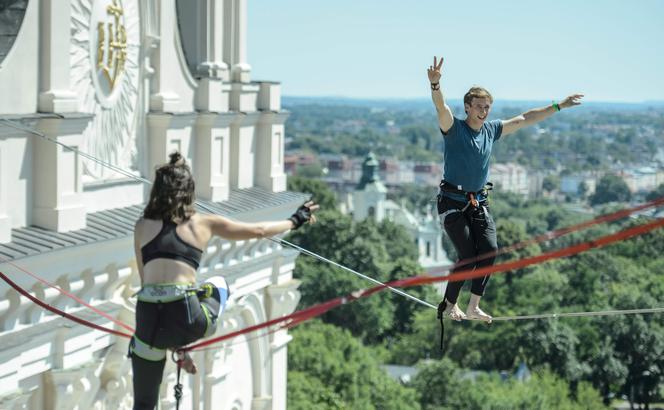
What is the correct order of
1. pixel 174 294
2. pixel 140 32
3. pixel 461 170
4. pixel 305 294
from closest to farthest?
pixel 174 294
pixel 461 170
pixel 140 32
pixel 305 294

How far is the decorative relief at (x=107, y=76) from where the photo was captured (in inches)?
719

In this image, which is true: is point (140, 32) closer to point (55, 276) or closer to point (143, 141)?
point (143, 141)

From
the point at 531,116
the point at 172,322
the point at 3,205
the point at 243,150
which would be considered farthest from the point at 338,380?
the point at 172,322

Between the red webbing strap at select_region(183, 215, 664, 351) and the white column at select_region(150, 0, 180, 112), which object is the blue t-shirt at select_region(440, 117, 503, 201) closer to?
the red webbing strap at select_region(183, 215, 664, 351)

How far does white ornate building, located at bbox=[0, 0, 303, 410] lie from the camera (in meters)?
16.3

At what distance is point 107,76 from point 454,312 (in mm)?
7654

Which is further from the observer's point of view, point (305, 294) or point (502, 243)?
point (502, 243)

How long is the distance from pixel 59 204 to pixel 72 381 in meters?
2.08

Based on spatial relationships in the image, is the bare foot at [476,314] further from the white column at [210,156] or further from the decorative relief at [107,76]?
the white column at [210,156]

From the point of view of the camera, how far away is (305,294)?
107 metres

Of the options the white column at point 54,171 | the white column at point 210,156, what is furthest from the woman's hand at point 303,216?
the white column at point 210,156

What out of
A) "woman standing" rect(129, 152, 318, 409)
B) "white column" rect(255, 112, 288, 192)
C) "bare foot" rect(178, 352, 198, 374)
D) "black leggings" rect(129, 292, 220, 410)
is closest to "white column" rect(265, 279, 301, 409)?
"white column" rect(255, 112, 288, 192)

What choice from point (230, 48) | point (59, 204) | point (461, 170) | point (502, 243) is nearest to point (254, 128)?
point (230, 48)

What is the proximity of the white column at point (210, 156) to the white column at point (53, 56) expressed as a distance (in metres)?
5.73
